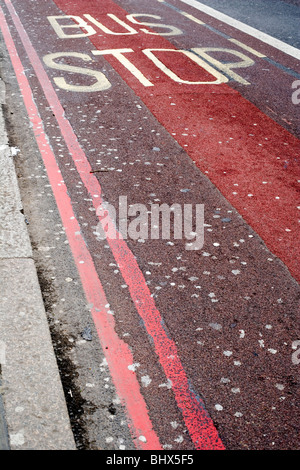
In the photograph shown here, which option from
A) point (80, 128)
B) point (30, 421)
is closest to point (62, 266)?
point (30, 421)

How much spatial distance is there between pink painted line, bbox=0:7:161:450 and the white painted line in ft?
21.4

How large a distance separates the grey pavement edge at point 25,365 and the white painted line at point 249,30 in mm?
7942

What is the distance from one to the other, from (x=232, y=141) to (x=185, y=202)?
5.50ft

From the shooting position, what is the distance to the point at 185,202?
477 cm

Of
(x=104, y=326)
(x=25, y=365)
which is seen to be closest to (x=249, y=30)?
(x=104, y=326)

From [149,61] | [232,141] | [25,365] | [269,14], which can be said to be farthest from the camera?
[269,14]

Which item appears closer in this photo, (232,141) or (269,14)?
(232,141)

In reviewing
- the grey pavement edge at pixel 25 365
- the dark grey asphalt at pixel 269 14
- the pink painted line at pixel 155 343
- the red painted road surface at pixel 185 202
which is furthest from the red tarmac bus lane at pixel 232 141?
the dark grey asphalt at pixel 269 14

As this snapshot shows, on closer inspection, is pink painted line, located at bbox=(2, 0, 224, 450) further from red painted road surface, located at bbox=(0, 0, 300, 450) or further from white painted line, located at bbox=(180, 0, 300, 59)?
white painted line, located at bbox=(180, 0, 300, 59)

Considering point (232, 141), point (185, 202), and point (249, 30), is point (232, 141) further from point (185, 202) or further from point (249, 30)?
point (249, 30)

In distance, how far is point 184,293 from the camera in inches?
144

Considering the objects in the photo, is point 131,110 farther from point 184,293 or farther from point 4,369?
point 4,369

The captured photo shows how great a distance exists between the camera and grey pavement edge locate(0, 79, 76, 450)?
8.34ft

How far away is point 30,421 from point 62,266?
1.42m
